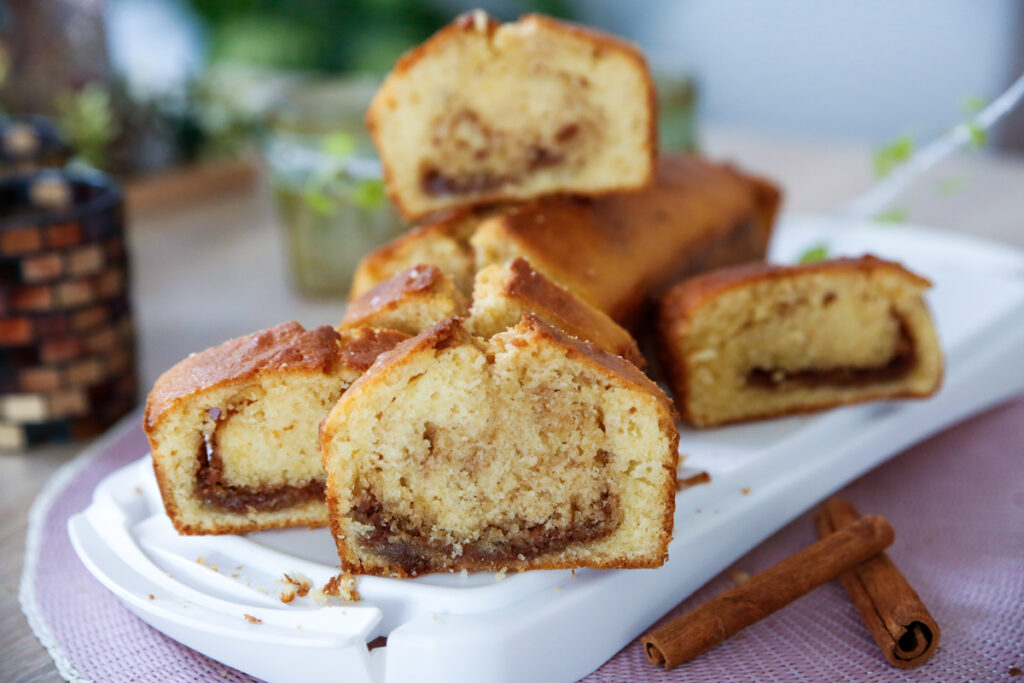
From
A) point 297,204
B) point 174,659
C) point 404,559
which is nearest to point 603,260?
point 404,559

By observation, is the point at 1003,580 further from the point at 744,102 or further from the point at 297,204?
the point at 744,102

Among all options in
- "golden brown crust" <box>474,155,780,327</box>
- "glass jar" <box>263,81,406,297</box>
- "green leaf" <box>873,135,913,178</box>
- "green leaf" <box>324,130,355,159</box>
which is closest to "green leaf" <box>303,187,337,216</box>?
"glass jar" <box>263,81,406,297</box>

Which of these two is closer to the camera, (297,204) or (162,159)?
(297,204)

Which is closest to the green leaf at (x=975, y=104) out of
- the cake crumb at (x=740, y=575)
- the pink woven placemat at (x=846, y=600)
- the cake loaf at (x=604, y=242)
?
the cake loaf at (x=604, y=242)

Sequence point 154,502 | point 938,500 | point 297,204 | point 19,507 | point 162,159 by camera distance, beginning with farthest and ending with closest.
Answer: point 162,159 → point 297,204 → point 19,507 → point 938,500 → point 154,502

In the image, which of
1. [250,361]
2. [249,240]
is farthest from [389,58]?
[250,361]

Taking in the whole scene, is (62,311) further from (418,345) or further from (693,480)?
(693,480)

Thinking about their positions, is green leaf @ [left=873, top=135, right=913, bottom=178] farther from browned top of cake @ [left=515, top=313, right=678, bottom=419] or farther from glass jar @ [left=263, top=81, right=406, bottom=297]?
browned top of cake @ [left=515, top=313, right=678, bottom=419]
